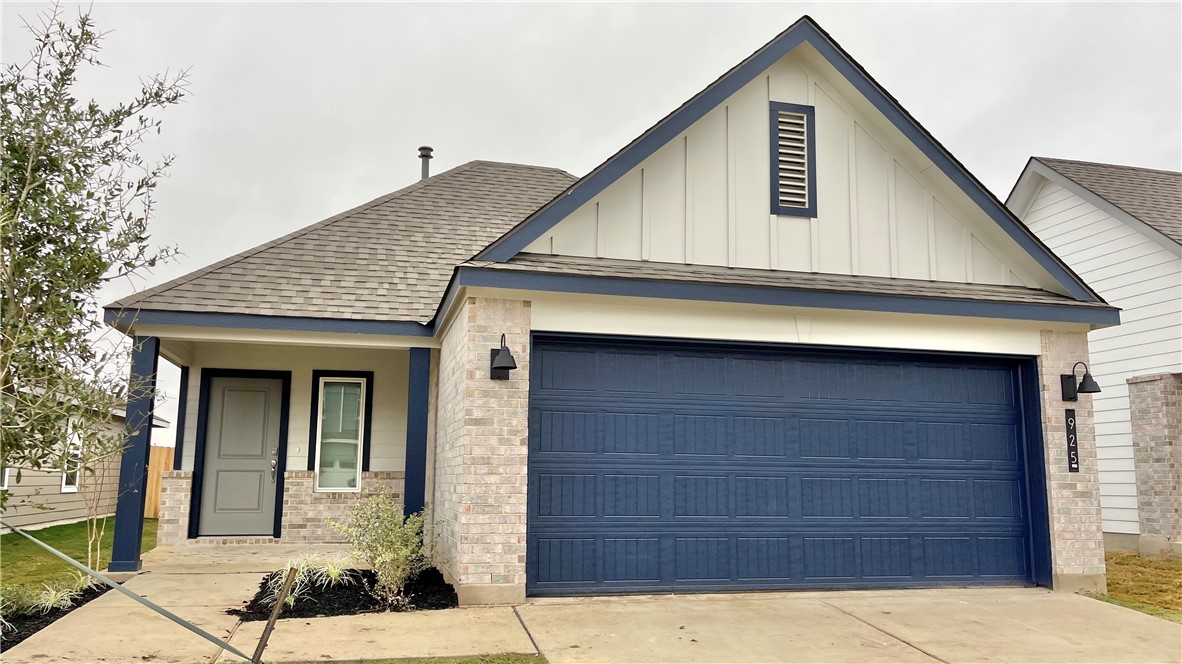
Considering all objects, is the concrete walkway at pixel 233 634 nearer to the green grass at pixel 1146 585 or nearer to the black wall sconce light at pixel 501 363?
the black wall sconce light at pixel 501 363

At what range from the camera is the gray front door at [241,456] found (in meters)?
11.4

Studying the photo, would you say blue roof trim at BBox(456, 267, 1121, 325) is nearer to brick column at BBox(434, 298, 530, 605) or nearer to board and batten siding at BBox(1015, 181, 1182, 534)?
brick column at BBox(434, 298, 530, 605)

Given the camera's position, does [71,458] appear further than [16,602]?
No

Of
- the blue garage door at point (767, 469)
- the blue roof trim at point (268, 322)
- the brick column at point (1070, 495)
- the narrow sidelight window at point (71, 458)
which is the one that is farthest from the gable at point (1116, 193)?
the narrow sidelight window at point (71, 458)

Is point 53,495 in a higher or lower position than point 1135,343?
lower

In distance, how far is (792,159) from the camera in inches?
338

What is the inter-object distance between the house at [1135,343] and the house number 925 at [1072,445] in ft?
14.6

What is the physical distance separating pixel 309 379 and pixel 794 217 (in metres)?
7.00

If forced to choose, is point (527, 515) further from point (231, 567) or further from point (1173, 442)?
point (1173, 442)

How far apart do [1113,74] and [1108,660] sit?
15.8m

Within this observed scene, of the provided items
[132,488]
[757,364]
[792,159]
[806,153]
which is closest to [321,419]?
[132,488]

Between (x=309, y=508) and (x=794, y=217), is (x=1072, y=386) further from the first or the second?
(x=309, y=508)

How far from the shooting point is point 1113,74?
17.5m

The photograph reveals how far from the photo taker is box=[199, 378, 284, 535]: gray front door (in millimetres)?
11367
